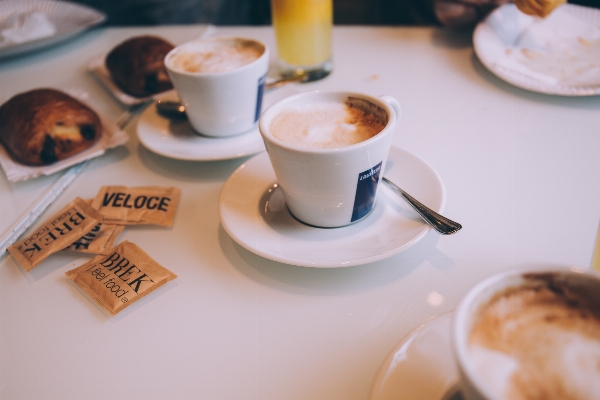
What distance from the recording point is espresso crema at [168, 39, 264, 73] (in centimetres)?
88

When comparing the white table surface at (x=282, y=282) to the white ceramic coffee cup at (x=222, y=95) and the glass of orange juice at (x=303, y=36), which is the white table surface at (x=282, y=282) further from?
the glass of orange juice at (x=303, y=36)

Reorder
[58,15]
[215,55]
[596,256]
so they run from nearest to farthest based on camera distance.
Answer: [596,256]
[215,55]
[58,15]

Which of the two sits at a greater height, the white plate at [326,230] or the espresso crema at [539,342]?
the espresso crema at [539,342]

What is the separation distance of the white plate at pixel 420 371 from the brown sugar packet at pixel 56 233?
50 centimetres

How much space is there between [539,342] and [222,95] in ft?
2.20

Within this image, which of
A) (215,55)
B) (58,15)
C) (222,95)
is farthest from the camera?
(58,15)

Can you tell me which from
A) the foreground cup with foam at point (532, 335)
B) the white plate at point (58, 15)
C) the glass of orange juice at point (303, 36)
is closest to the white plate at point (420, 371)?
the foreground cup with foam at point (532, 335)

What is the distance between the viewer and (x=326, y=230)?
2.07 feet

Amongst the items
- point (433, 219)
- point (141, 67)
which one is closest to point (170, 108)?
point (141, 67)

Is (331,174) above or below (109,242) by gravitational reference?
above

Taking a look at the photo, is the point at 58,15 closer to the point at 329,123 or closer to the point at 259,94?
the point at 259,94

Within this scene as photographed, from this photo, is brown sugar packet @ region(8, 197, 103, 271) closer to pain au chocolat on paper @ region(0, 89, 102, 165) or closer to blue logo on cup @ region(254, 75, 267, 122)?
pain au chocolat on paper @ region(0, 89, 102, 165)

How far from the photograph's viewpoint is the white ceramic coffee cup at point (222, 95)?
0.81 meters

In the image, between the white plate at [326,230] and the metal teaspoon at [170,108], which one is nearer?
the white plate at [326,230]
